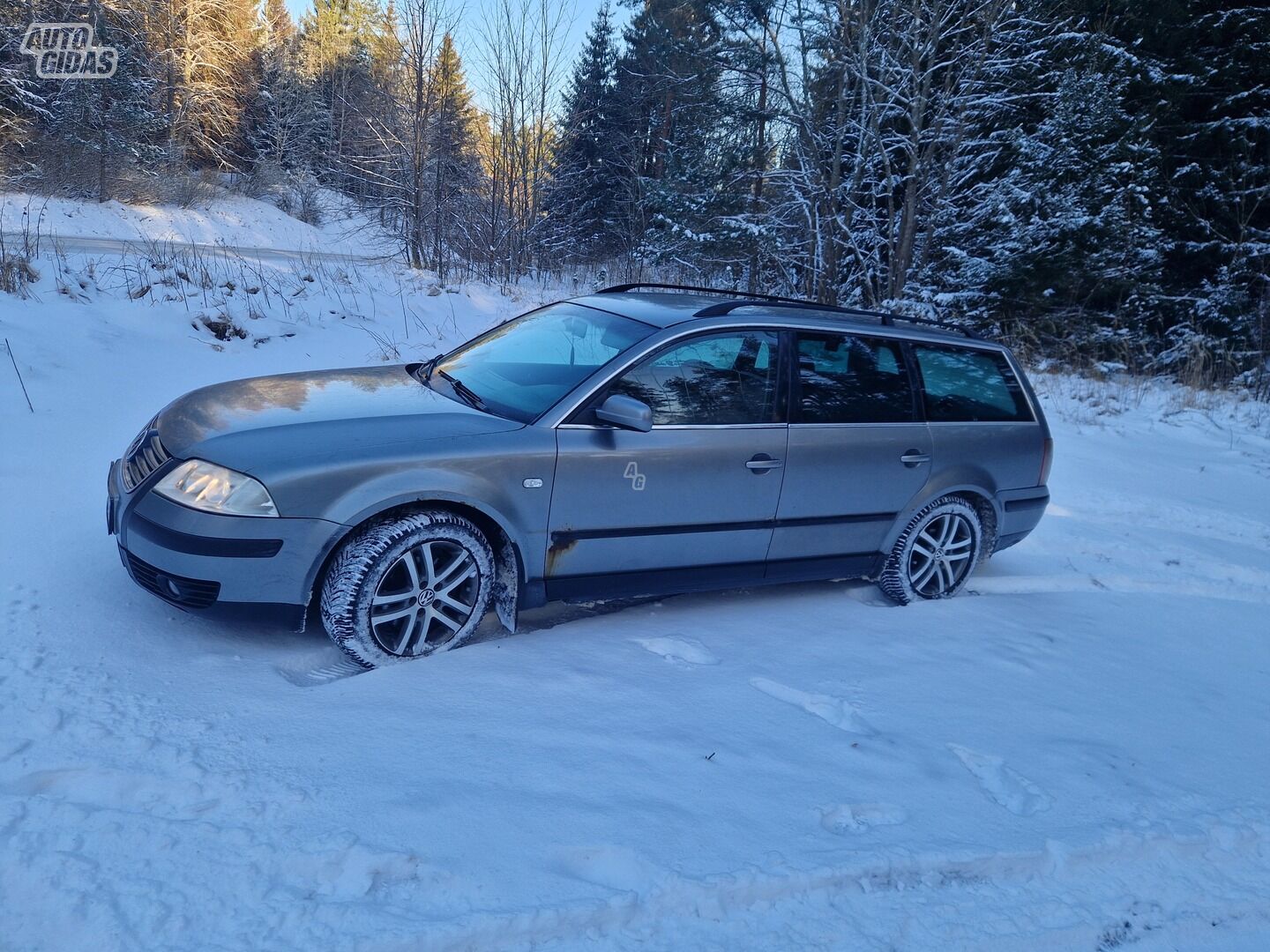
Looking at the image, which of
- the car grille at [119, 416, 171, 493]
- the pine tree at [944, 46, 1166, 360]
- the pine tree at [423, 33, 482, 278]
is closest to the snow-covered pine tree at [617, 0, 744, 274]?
the pine tree at [423, 33, 482, 278]

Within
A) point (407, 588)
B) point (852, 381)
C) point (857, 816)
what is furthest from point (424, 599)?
point (852, 381)

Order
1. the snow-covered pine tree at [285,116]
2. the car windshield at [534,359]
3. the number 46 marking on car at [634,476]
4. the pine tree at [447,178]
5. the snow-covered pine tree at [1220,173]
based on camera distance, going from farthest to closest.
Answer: the snow-covered pine tree at [285,116] < the pine tree at [447,178] < the snow-covered pine tree at [1220,173] < the car windshield at [534,359] < the number 46 marking on car at [634,476]

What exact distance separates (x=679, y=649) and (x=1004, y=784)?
4.69ft

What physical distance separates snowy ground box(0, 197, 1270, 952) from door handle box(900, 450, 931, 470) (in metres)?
0.81

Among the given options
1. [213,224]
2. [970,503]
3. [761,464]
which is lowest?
[970,503]

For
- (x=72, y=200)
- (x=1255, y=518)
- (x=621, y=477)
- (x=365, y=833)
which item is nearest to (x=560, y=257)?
(x=72, y=200)

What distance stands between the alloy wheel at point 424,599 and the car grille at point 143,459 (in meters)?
1.06

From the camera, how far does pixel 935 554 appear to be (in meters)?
4.90

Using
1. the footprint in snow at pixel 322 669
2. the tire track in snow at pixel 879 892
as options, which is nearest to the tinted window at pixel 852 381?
the tire track in snow at pixel 879 892

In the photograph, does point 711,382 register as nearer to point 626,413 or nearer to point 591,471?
point 626,413

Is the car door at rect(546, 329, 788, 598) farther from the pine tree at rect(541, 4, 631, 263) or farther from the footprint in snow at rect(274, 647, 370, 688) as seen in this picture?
the pine tree at rect(541, 4, 631, 263)

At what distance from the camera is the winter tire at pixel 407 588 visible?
131 inches

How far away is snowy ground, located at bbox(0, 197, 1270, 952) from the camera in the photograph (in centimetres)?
219

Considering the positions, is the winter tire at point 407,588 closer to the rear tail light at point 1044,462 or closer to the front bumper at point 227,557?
the front bumper at point 227,557
